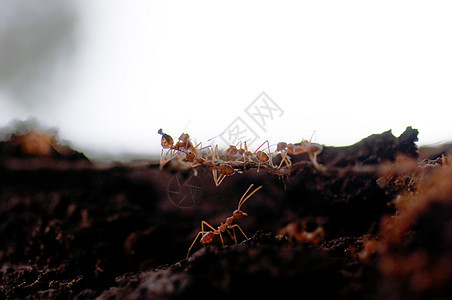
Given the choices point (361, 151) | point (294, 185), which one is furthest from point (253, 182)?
point (361, 151)

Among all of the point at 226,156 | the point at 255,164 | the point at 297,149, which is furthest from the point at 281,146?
the point at 226,156

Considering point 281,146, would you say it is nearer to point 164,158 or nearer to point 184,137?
point 184,137

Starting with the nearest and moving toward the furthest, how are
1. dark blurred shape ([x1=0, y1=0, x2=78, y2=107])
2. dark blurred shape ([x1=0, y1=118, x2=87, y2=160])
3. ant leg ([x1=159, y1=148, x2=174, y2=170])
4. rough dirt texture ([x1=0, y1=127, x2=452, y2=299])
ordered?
rough dirt texture ([x1=0, y1=127, x2=452, y2=299]) → dark blurred shape ([x1=0, y1=118, x2=87, y2=160]) → ant leg ([x1=159, y1=148, x2=174, y2=170]) → dark blurred shape ([x1=0, y1=0, x2=78, y2=107])

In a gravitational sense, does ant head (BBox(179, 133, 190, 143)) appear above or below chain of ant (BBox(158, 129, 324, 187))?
above

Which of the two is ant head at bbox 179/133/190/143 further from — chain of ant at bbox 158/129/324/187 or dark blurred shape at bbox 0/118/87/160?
dark blurred shape at bbox 0/118/87/160

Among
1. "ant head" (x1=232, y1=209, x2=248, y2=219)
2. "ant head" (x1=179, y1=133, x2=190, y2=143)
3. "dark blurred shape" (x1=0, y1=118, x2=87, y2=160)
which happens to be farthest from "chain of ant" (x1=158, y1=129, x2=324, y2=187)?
"dark blurred shape" (x1=0, y1=118, x2=87, y2=160)

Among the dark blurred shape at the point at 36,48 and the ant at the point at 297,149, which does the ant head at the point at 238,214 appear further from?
the dark blurred shape at the point at 36,48

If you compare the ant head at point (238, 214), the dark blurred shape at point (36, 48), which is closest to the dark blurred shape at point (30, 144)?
the dark blurred shape at point (36, 48)
